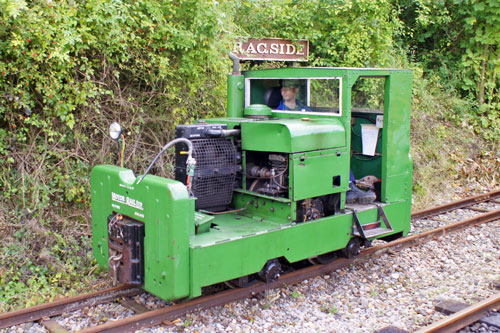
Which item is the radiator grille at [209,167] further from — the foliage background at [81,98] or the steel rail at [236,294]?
the foliage background at [81,98]

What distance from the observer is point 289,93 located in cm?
643

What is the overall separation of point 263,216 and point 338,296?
3.75 ft

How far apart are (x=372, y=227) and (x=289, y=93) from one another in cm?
187

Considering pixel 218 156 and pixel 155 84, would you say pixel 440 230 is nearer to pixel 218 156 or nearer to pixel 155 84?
pixel 218 156

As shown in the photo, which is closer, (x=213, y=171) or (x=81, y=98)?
(x=213, y=171)

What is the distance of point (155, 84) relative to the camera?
742cm

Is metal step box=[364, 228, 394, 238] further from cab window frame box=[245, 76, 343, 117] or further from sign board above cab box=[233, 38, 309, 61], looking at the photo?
sign board above cab box=[233, 38, 309, 61]

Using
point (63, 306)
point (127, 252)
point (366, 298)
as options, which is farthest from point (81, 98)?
point (366, 298)

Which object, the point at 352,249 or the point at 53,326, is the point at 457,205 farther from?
the point at 53,326

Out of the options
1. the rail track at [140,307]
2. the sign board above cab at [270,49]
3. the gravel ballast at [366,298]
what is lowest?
the gravel ballast at [366,298]

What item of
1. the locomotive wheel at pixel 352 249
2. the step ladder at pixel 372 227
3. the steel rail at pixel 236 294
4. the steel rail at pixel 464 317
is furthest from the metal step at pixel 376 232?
the steel rail at pixel 464 317

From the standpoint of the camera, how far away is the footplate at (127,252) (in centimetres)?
462

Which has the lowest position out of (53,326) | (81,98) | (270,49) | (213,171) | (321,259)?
(53,326)

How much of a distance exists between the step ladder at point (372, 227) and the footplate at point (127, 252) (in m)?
2.44
